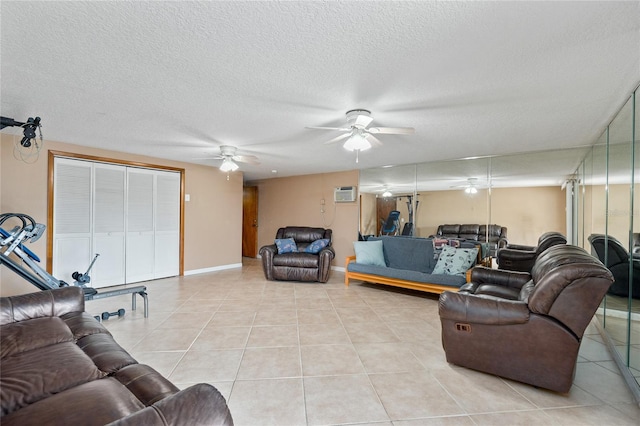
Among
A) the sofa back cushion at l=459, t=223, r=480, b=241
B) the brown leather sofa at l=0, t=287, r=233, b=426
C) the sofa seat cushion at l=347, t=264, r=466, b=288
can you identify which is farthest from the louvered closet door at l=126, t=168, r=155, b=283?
the sofa back cushion at l=459, t=223, r=480, b=241

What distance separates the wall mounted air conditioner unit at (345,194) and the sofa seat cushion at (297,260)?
1629 mm

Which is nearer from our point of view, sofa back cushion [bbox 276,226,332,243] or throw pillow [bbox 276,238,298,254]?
throw pillow [bbox 276,238,298,254]

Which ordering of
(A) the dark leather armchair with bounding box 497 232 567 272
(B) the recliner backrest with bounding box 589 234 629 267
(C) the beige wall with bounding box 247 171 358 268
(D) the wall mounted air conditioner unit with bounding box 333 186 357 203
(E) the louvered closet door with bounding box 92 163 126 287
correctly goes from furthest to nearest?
(C) the beige wall with bounding box 247 171 358 268 < (D) the wall mounted air conditioner unit with bounding box 333 186 357 203 < (E) the louvered closet door with bounding box 92 163 126 287 < (A) the dark leather armchair with bounding box 497 232 567 272 < (B) the recliner backrest with bounding box 589 234 629 267

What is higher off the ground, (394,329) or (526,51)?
(526,51)

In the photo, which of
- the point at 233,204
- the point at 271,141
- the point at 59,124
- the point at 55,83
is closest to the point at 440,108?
the point at 271,141

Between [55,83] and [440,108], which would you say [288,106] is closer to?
[440,108]

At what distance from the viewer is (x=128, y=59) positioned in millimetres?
1856

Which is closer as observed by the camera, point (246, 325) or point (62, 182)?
point (246, 325)

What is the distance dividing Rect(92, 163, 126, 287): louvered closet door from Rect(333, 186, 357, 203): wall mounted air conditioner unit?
405 cm

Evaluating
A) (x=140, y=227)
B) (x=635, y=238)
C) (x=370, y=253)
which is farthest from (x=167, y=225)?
(x=635, y=238)

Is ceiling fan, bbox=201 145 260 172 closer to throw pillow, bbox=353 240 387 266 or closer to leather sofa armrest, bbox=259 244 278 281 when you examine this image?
leather sofa armrest, bbox=259 244 278 281

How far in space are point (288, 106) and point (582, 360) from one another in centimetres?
346

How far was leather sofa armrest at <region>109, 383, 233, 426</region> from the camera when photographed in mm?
750

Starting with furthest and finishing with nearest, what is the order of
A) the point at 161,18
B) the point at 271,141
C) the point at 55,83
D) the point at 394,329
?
the point at 271,141 → the point at 394,329 → the point at 55,83 → the point at 161,18
